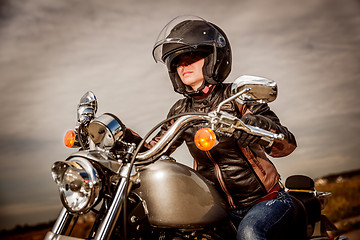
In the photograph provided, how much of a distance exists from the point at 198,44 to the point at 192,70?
0.25 meters

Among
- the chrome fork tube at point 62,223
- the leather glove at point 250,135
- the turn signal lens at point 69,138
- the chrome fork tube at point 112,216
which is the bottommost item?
the chrome fork tube at point 62,223

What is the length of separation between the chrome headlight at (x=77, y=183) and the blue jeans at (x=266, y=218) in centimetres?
90

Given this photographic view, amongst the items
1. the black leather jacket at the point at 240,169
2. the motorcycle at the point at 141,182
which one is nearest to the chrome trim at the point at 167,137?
the motorcycle at the point at 141,182

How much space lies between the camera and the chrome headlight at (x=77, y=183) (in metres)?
1.42

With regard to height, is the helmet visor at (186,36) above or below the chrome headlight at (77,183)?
above

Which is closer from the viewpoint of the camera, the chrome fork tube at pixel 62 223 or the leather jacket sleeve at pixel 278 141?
the chrome fork tube at pixel 62 223

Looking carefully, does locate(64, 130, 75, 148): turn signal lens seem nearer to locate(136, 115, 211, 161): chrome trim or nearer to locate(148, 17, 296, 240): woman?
locate(136, 115, 211, 161): chrome trim

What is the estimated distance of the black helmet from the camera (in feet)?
8.01

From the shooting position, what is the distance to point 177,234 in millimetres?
1813

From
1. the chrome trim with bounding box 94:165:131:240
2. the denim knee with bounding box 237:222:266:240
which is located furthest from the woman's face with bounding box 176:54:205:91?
the chrome trim with bounding box 94:165:131:240

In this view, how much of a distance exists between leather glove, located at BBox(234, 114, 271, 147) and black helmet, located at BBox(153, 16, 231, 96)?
76 centimetres

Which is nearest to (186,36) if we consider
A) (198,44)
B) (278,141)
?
(198,44)

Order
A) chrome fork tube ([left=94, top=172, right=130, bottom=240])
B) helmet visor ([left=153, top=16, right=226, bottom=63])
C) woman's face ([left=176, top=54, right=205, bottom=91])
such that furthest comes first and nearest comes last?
woman's face ([left=176, top=54, right=205, bottom=91]) → helmet visor ([left=153, top=16, right=226, bottom=63]) → chrome fork tube ([left=94, top=172, right=130, bottom=240])

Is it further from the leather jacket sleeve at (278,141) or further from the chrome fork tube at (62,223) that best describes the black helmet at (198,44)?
the chrome fork tube at (62,223)
